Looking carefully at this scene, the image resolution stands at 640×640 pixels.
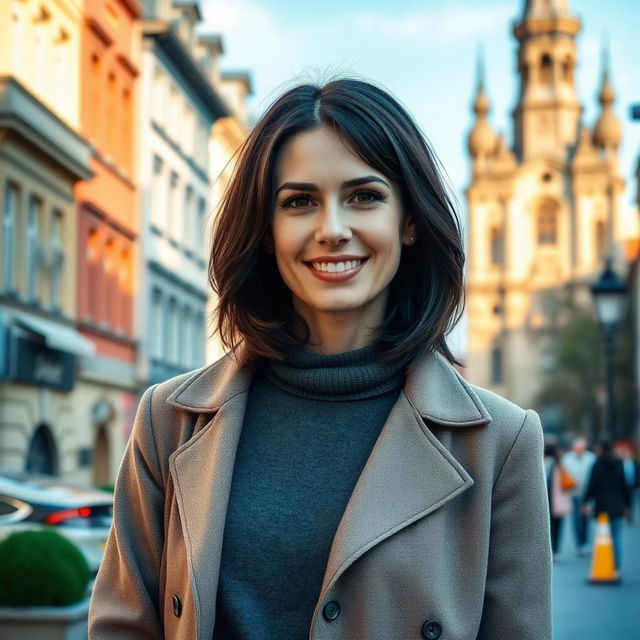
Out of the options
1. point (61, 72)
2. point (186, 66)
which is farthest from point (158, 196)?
point (61, 72)

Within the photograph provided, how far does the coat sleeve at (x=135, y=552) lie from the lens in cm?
302

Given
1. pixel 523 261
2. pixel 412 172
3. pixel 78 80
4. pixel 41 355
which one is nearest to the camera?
pixel 412 172

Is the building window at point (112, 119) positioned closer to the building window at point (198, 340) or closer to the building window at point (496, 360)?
the building window at point (198, 340)

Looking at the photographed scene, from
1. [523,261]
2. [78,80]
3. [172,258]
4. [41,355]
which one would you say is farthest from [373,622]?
[523,261]

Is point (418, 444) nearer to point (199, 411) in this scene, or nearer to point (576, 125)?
point (199, 411)

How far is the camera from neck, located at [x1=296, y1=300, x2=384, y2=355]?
3.06 metres

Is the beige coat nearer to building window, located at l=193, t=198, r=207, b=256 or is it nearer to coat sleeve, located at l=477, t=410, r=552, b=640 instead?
coat sleeve, located at l=477, t=410, r=552, b=640

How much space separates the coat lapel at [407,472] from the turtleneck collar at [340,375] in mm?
54

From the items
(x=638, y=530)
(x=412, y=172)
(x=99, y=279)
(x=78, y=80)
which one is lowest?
(x=638, y=530)

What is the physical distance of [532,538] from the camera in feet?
9.56

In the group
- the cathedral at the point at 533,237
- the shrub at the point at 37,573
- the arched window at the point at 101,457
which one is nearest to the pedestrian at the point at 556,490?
the shrub at the point at 37,573

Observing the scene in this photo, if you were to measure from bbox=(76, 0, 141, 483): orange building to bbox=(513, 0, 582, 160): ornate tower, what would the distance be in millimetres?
85181

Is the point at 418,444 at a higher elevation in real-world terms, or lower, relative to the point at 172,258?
lower

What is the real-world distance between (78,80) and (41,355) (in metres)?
6.59
